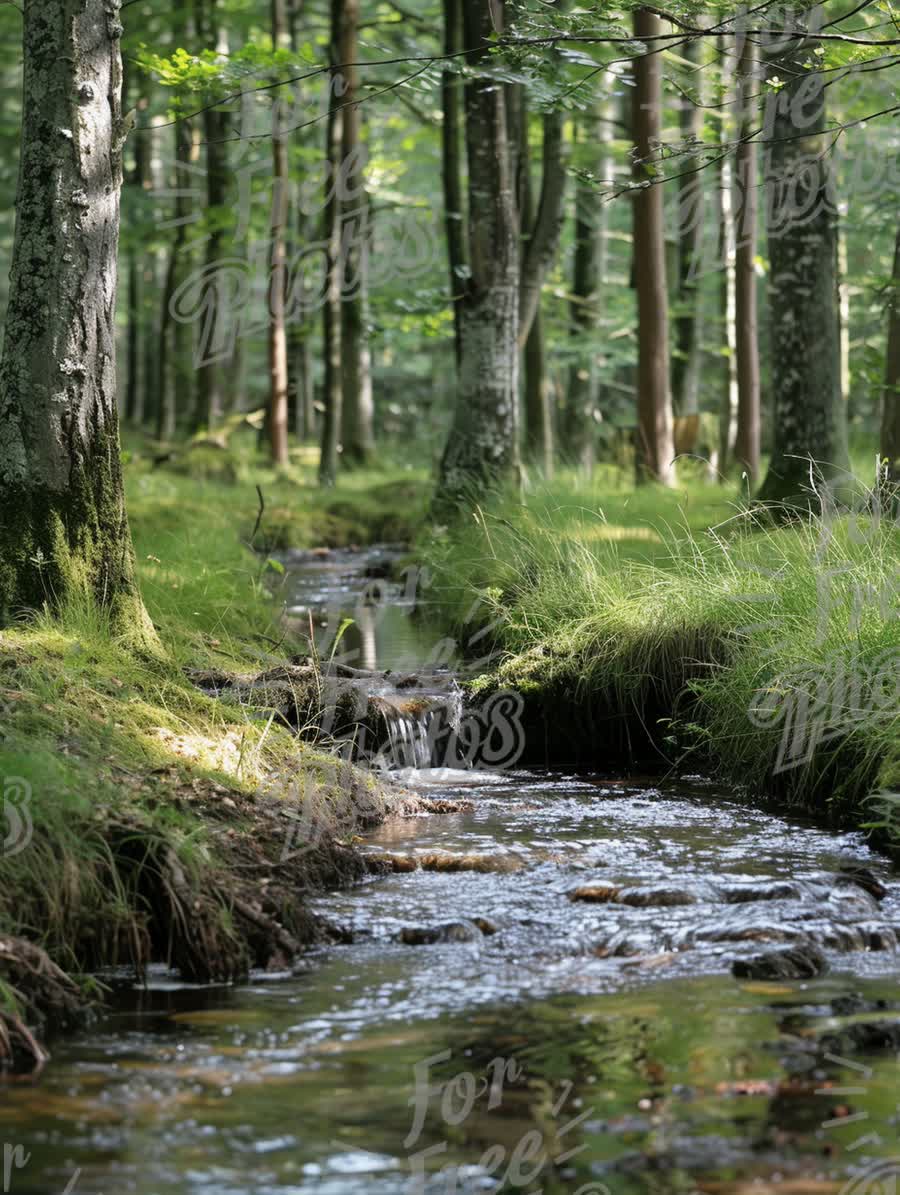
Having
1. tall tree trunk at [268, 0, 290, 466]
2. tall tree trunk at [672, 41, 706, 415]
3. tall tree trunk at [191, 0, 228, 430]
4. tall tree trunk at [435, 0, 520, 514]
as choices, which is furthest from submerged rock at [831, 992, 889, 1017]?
tall tree trunk at [191, 0, 228, 430]

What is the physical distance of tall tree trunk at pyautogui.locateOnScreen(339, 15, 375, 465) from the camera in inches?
711

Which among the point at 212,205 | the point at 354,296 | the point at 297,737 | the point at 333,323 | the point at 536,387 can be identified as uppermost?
the point at 212,205

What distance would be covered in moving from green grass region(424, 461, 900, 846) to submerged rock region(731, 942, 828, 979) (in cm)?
148

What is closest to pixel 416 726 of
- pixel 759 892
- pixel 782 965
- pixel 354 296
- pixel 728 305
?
pixel 759 892

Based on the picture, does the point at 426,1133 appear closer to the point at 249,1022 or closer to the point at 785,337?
the point at 249,1022

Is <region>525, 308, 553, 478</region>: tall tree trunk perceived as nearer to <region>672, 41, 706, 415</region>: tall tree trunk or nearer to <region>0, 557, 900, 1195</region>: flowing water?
<region>672, 41, 706, 415</region>: tall tree trunk

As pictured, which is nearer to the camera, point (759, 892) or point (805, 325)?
point (759, 892)

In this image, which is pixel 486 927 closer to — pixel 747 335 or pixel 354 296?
pixel 747 335

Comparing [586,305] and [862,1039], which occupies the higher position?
[586,305]

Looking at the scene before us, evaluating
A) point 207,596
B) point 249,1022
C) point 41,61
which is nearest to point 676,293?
point 207,596

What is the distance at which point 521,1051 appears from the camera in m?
3.79

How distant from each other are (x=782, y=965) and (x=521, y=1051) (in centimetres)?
103

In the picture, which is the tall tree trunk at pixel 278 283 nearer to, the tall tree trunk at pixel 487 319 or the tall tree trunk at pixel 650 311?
the tall tree trunk at pixel 650 311

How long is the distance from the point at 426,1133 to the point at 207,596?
20.4ft
